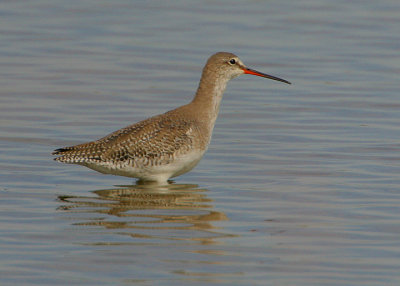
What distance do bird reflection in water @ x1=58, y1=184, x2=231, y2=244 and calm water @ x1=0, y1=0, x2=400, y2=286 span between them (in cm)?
3

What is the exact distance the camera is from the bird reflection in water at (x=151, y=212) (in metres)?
10.2

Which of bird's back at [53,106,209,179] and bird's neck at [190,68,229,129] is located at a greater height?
bird's neck at [190,68,229,129]

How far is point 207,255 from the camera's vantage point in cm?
940

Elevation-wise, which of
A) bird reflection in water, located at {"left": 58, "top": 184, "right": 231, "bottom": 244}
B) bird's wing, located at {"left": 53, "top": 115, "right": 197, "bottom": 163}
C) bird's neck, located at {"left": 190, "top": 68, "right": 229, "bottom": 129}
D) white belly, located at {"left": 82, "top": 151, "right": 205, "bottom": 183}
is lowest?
bird reflection in water, located at {"left": 58, "top": 184, "right": 231, "bottom": 244}

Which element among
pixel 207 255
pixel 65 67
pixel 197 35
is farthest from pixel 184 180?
pixel 197 35

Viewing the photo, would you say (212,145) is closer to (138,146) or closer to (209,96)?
(209,96)

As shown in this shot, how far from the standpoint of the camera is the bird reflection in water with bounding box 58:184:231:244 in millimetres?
10180

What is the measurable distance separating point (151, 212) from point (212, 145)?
→ 12.6 ft

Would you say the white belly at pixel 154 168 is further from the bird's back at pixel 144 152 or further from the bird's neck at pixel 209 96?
the bird's neck at pixel 209 96

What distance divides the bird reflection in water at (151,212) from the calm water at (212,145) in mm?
32

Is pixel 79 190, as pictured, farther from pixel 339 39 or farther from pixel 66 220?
pixel 339 39

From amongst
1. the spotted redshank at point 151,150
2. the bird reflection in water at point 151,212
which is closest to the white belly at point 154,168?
the spotted redshank at point 151,150

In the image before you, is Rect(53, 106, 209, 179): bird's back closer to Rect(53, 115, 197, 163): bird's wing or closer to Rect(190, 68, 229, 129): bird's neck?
Rect(53, 115, 197, 163): bird's wing

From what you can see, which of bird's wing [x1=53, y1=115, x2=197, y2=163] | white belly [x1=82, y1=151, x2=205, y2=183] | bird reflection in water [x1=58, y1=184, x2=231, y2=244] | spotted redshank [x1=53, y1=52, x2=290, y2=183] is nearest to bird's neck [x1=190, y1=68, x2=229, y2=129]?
spotted redshank [x1=53, y1=52, x2=290, y2=183]
